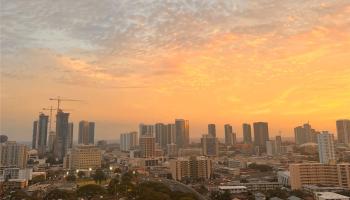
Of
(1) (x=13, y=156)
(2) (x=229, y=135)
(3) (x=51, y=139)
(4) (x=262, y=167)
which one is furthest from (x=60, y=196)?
(2) (x=229, y=135)

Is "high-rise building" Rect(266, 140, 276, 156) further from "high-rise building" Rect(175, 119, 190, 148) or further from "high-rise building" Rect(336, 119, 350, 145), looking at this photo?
"high-rise building" Rect(175, 119, 190, 148)

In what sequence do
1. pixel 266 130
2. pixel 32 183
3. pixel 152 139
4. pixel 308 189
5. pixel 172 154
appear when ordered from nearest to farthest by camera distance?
1. pixel 308 189
2. pixel 32 183
3. pixel 152 139
4. pixel 172 154
5. pixel 266 130

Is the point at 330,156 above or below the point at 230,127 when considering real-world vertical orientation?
below

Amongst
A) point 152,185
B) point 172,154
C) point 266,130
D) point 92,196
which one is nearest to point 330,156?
point 152,185

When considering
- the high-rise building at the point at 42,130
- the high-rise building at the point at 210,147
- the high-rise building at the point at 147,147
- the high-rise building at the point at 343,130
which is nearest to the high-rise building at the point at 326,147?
the high-rise building at the point at 147,147

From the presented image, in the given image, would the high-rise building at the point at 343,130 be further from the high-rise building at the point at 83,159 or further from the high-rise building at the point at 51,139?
the high-rise building at the point at 51,139

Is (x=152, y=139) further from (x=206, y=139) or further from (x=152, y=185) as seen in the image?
(x=152, y=185)

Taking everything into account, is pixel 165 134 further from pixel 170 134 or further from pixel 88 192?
pixel 88 192
